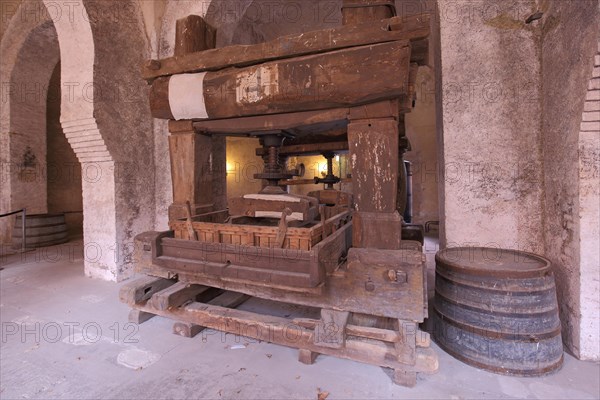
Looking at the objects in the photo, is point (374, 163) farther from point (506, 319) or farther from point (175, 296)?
point (175, 296)

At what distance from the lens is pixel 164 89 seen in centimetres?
244

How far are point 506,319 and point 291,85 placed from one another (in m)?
2.19

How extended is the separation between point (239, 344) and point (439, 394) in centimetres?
149

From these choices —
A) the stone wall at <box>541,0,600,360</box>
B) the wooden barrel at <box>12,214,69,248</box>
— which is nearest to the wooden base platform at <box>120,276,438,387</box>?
the stone wall at <box>541,0,600,360</box>

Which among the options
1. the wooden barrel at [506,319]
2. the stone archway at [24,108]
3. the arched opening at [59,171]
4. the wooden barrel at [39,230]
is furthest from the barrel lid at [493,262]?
the arched opening at [59,171]

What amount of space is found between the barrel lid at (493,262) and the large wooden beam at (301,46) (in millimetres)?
1528

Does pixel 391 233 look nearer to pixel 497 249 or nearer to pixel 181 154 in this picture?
pixel 497 249

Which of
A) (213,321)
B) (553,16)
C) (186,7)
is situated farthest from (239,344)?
(186,7)

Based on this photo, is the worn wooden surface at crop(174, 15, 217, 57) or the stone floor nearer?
the stone floor

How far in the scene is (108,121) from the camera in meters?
3.82

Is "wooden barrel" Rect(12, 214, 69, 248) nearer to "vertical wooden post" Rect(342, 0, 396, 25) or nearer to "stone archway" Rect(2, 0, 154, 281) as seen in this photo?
"stone archway" Rect(2, 0, 154, 281)

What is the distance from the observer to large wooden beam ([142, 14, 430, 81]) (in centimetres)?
183

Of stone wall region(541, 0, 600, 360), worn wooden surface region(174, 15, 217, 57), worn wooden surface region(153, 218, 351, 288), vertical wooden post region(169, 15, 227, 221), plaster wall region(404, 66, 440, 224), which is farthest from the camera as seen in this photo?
plaster wall region(404, 66, 440, 224)

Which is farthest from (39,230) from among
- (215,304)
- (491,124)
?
(491,124)
